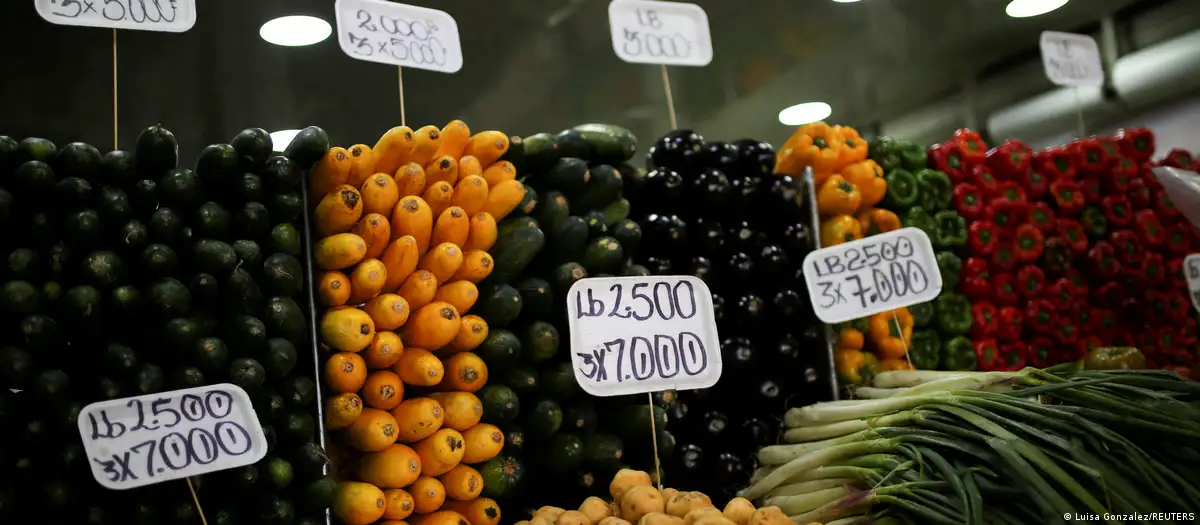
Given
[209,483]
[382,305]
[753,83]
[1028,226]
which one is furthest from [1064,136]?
[209,483]

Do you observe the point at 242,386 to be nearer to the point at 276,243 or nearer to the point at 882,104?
→ the point at 276,243

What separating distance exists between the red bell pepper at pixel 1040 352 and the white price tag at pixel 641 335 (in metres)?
1.56

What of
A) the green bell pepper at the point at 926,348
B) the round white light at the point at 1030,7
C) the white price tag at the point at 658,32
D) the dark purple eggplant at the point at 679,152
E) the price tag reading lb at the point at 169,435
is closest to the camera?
the price tag reading lb at the point at 169,435

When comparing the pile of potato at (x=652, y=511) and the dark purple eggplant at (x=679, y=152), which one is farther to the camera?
the dark purple eggplant at (x=679, y=152)

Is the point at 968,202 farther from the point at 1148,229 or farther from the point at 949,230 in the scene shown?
the point at 1148,229

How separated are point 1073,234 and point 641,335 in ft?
6.61

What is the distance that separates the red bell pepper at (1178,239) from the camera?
3471 millimetres

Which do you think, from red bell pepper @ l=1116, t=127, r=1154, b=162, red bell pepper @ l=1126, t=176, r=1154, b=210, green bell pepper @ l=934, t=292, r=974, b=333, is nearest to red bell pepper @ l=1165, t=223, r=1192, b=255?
red bell pepper @ l=1126, t=176, r=1154, b=210

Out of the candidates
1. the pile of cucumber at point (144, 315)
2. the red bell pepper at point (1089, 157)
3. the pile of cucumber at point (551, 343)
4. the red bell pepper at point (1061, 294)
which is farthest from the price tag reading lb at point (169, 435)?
the red bell pepper at point (1089, 157)

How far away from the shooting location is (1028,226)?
10.5ft

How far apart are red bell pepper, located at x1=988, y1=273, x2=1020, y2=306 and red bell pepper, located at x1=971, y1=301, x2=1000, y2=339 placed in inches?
2.0

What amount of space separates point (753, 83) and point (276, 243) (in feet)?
12.2

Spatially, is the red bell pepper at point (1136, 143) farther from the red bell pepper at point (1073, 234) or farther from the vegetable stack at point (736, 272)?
the vegetable stack at point (736, 272)

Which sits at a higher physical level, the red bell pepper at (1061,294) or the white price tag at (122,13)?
the white price tag at (122,13)
